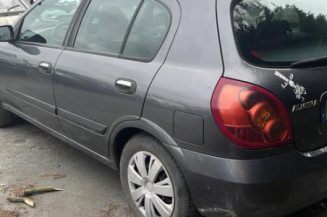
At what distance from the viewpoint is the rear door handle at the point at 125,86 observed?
2.61 metres

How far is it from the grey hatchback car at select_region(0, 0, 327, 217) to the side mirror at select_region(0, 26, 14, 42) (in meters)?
1.35

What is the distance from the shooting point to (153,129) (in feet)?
8.11

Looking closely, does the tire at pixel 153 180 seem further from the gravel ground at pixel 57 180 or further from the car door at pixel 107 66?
the gravel ground at pixel 57 180

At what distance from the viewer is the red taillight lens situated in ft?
6.87

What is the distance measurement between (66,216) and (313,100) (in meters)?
1.96

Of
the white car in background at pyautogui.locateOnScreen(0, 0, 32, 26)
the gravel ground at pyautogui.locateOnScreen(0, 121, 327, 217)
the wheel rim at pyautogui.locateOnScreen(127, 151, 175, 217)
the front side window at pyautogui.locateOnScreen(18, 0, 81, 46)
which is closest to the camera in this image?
the wheel rim at pyautogui.locateOnScreen(127, 151, 175, 217)

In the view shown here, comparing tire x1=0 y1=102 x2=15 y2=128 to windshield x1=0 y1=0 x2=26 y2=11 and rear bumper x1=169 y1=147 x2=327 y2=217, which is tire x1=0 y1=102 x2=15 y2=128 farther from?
rear bumper x1=169 y1=147 x2=327 y2=217

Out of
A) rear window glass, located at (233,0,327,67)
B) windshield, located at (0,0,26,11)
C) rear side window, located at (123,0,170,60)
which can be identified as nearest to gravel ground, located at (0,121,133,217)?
rear side window, located at (123,0,170,60)

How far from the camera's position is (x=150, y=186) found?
2.68m

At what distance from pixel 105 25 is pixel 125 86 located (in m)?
0.67

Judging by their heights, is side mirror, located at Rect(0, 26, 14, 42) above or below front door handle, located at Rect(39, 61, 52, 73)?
above

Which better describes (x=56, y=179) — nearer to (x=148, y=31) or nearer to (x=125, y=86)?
(x=125, y=86)

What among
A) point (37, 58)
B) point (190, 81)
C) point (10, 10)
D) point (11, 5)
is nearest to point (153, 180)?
point (190, 81)

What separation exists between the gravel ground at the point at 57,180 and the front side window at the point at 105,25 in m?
1.18
